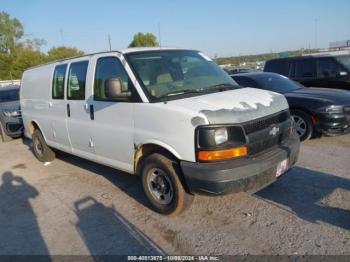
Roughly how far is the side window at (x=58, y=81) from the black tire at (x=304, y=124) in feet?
14.9

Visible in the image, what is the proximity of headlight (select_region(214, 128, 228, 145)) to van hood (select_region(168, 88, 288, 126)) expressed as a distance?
9 centimetres

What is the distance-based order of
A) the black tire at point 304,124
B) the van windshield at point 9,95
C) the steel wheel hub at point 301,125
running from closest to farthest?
the black tire at point 304,124 → the steel wheel hub at point 301,125 → the van windshield at point 9,95

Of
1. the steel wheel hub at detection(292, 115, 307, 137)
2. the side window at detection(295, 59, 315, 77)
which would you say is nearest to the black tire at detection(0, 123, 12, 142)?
the steel wheel hub at detection(292, 115, 307, 137)

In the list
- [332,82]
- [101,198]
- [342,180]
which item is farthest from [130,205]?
[332,82]

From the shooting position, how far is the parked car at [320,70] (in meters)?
8.83

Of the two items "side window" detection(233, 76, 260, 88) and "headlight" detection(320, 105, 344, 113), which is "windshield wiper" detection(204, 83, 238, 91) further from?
"side window" detection(233, 76, 260, 88)

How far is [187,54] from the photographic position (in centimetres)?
478

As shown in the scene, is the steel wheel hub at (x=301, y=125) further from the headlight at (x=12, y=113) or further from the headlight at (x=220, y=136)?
the headlight at (x=12, y=113)

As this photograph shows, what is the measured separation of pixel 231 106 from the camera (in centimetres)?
353

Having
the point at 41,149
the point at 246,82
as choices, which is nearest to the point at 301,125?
the point at 246,82

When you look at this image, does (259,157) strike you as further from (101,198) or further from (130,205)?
(101,198)

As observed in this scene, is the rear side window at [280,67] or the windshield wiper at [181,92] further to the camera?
the rear side window at [280,67]

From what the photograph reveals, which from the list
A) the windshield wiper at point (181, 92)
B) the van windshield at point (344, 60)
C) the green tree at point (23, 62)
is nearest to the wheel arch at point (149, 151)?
the windshield wiper at point (181, 92)

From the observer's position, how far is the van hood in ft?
11.0
